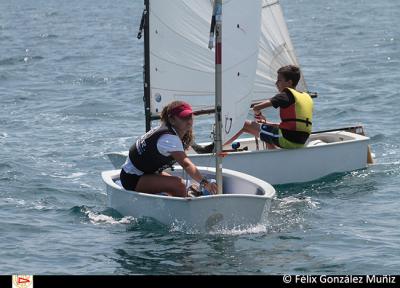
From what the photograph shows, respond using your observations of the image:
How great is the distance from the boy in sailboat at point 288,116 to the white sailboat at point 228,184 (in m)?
1.77

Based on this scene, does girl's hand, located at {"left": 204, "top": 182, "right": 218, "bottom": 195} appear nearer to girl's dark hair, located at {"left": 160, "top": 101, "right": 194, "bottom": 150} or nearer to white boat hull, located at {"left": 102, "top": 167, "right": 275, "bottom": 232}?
white boat hull, located at {"left": 102, "top": 167, "right": 275, "bottom": 232}

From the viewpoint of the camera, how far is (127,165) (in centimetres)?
1087

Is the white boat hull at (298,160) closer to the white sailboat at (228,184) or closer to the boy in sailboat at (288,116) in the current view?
the boy in sailboat at (288,116)

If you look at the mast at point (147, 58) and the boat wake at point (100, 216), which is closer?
the boat wake at point (100, 216)

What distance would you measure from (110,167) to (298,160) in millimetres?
2913

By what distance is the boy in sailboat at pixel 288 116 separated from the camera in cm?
1302

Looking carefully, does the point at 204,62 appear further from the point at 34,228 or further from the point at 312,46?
the point at 312,46

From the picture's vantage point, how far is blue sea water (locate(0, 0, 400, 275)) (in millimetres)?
9914

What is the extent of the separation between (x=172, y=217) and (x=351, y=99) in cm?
1106

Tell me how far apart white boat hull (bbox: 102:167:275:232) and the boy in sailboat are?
2.18 metres

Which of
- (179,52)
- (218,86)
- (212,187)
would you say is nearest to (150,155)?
(212,187)

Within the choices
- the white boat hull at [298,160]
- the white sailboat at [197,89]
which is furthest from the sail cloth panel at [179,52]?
the white boat hull at [298,160]

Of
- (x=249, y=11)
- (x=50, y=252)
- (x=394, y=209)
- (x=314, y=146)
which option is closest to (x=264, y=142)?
(x=314, y=146)
